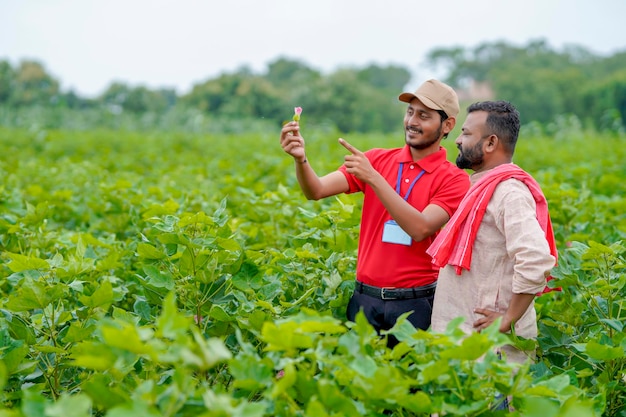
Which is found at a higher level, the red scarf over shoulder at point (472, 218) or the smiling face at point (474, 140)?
the smiling face at point (474, 140)

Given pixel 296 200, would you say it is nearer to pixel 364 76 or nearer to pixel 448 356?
pixel 448 356

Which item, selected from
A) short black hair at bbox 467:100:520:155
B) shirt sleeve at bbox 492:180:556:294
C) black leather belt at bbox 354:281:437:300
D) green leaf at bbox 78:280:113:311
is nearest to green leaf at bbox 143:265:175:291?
green leaf at bbox 78:280:113:311

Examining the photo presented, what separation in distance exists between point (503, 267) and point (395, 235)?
46 centimetres

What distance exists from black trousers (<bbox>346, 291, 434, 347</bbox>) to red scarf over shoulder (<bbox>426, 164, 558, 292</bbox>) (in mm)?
347

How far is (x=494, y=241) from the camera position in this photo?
2480 millimetres

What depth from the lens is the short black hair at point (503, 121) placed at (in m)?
2.57

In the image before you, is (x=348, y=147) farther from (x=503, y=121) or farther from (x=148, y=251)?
(x=148, y=251)

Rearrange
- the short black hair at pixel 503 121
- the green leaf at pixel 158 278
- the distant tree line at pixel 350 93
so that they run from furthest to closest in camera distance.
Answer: the distant tree line at pixel 350 93, the short black hair at pixel 503 121, the green leaf at pixel 158 278

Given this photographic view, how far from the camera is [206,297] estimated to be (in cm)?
251

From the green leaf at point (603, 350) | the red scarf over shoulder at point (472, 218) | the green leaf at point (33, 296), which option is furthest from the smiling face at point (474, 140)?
the green leaf at point (33, 296)

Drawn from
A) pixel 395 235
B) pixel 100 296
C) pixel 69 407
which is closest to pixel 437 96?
pixel 395 235

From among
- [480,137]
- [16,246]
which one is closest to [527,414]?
[480,137]

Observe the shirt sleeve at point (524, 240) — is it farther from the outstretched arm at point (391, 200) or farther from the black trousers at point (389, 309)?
the black trousers at point (389, 309)

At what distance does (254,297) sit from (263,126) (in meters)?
26.2
